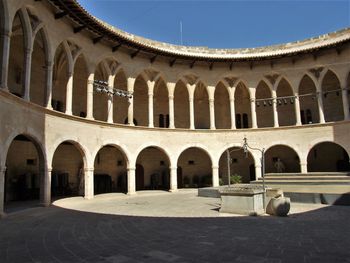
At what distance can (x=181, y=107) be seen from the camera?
31672mm

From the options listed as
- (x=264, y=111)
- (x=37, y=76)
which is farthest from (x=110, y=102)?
(x=264, y=111)

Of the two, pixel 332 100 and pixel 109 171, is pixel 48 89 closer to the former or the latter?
pixel 109 171

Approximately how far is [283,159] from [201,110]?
984 centimetres

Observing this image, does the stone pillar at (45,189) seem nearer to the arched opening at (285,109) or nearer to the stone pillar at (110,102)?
the stone pillar at (110,102)

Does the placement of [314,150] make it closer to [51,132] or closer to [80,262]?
[51,132]

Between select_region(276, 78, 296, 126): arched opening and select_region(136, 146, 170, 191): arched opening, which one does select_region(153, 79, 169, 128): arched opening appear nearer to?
select_region(136, 146, 170, 191): arched opening

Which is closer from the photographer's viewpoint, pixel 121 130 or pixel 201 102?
pixel 121 130

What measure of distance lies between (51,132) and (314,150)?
24277 mm

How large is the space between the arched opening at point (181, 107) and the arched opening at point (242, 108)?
5.51 meters

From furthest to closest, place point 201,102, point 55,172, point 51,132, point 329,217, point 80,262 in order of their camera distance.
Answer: point 201,102, point 55,172, point 51,132, point 329,217, point 80,262

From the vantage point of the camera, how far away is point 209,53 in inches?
1203

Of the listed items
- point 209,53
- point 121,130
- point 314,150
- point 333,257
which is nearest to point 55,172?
point 121,130

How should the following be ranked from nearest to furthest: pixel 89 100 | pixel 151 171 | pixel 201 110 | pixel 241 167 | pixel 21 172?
pixel 21 172 → pixel 89 100 → pixel 151 171 → pixel 241 167 → pixel 201 110

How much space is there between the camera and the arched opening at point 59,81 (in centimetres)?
2270
